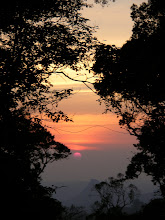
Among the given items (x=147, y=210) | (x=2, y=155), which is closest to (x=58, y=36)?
(x=2, y=155)

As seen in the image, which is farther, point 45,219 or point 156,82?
point 156,82

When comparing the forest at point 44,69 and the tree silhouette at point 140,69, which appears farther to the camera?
the tree silhouette at point 140,69

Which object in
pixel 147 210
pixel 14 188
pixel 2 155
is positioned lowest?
pixel 147 210

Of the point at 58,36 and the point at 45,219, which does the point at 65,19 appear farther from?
the point at 45,219

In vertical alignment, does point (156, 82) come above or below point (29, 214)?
above

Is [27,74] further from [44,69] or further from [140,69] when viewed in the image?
[140,69]

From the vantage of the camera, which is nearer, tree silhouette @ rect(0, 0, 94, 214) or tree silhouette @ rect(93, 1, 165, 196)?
→ tree silhouette @ rect(0, 0, 94, 214)

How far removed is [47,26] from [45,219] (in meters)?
9.59

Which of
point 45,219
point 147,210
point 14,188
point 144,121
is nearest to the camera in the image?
point 14,188

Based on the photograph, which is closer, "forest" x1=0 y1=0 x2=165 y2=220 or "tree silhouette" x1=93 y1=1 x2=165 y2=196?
"forest" x1=0 y1=0 x2=165 y2=220

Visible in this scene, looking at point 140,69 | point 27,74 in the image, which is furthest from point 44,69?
point 140,69

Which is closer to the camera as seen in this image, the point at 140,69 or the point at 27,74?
the point at 27,74

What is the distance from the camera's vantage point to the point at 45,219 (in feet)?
41.5

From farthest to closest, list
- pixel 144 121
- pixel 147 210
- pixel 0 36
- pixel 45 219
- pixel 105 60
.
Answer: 1. pixel 147 210
2. pixel 144 121
3. pixel 105 60
4. pixel 0 36
5. pixel 45 219
